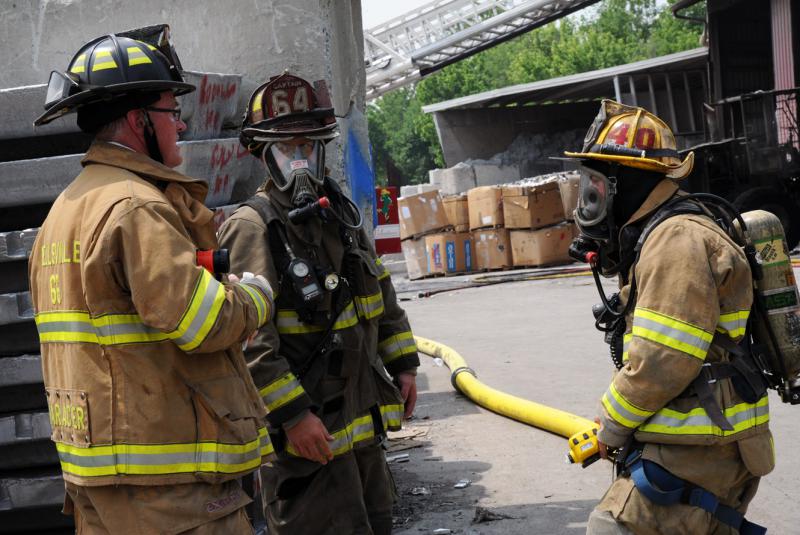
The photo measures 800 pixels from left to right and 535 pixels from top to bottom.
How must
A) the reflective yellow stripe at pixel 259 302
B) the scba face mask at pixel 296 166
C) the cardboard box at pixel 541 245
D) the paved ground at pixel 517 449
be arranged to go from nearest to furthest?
the reflective yellow stripe at pixel 259 302 < the scba face mask at pixel 296 166 < the paved ground at pixel 517 449 < the cardboard box at pixel 541 245

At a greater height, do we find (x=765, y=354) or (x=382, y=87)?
(x=382, y=87)

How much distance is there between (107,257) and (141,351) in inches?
10.2

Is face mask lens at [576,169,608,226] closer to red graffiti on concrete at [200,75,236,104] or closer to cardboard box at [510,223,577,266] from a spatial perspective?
red graffiti on concrete at [200,75,236,104]

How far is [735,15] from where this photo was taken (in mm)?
21641

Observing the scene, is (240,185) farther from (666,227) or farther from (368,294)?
(666,227)

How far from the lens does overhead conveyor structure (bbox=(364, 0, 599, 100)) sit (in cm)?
2781

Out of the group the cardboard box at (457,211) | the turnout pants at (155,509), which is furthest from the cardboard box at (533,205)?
the turnout pants at (155,509)

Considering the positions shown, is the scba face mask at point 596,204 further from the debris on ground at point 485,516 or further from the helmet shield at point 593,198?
the debris on ground at point 485,516

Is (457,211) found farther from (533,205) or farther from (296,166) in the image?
(296,166)

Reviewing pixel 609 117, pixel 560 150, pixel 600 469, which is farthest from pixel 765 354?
pixel 560 150

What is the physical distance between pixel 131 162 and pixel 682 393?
1757 millimetres

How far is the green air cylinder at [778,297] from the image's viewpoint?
317 centimetres

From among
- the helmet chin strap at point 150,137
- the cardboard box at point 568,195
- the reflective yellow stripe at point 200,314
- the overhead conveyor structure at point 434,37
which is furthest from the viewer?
the overhead conveyor structure at point 434,37

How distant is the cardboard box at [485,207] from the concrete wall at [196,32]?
1451cm
